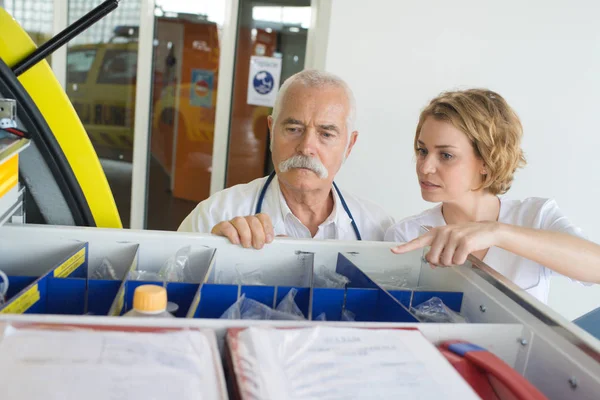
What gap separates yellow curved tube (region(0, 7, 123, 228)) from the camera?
1.11m

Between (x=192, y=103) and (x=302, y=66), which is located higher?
(x=302, y=66)

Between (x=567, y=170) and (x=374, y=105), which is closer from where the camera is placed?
(x=374, y=105)

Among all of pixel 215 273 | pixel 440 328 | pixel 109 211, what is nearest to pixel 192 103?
pixel 109 211

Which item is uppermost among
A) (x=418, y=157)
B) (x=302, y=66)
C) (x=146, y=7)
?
(x=146, y=7)

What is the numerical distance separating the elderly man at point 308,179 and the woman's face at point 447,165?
0.71 feet

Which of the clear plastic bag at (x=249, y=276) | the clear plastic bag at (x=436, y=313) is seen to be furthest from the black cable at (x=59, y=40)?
the clear plastic bag at (x=436, y=313)

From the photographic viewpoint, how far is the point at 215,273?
107 cm

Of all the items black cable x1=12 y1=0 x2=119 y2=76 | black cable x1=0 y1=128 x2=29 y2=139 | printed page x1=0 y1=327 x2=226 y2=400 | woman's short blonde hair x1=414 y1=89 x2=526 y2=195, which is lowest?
printed page x1=0 y1=327 x2=226 y2=400

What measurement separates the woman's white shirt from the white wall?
4.51 ft

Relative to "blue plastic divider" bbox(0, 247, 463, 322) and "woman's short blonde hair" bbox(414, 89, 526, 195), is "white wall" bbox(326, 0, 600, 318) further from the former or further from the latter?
"blue plastic divider" bbox(0, 247, 463, 322)

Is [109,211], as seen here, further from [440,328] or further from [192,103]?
[192,103]

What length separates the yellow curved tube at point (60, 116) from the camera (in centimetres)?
111

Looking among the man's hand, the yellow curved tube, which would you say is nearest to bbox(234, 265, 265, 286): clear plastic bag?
the man's hand

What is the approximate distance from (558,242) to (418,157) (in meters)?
0.66
